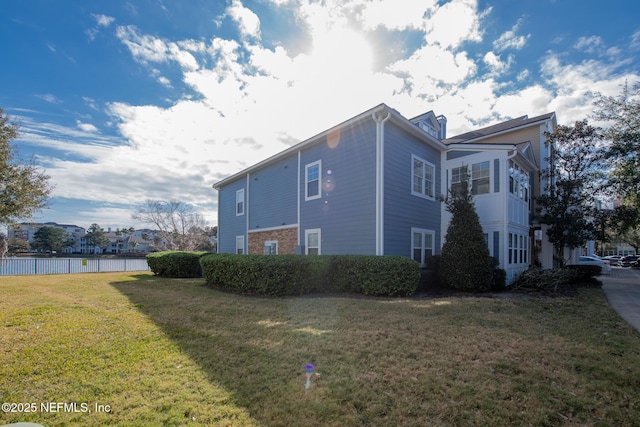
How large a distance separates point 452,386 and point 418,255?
8.40 m

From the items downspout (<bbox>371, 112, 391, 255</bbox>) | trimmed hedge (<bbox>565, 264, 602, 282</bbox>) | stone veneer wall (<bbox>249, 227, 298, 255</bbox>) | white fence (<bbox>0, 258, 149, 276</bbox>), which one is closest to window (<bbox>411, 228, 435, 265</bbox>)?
downspout (<bbox>371, 112, 391, 255</bbox>)

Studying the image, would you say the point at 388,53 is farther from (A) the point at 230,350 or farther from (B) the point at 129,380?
(B) the point at 129,380

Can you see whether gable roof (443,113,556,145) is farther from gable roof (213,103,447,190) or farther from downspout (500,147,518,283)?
downspout (500,147,518,283)

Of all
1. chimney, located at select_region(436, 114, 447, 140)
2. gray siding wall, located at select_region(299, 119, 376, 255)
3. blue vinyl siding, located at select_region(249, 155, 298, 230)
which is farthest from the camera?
chimney, located at select_region(436, 114, 447, 140)

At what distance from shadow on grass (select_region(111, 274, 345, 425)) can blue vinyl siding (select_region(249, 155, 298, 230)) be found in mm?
6360

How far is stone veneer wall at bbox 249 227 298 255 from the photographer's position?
44.0ft

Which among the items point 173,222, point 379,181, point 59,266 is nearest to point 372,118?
point 379,181

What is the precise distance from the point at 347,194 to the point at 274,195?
5.06m

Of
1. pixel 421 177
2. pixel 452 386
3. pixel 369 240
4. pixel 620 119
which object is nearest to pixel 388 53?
pixel 421 177

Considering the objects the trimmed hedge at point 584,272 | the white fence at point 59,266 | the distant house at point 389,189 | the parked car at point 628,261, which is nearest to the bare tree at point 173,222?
the white fence at point 59,266

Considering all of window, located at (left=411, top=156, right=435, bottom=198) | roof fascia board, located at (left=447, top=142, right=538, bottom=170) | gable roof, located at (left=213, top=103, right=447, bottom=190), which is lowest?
window, located at (left=411, top=156, right=435, bottom=198)

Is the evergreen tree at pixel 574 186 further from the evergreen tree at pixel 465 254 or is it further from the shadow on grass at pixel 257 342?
the shadow on grass at pixel 257 342

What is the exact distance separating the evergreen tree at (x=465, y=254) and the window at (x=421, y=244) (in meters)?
1.06

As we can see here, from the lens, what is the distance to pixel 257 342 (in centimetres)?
441
